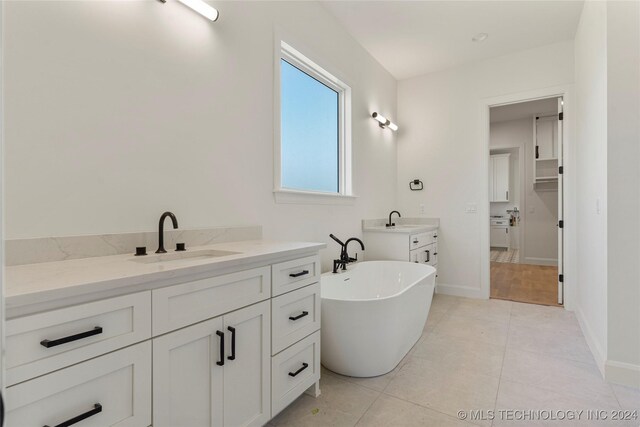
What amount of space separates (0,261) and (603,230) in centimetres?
283

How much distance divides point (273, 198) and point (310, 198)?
45 centimetres

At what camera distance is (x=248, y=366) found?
1378 mm

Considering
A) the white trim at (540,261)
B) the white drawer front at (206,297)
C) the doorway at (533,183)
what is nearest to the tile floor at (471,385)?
the white drawer front at (206,297)

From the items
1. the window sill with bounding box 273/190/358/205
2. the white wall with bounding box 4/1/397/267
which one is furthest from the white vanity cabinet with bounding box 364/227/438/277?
the white wall with bounding box 4/1/397/267

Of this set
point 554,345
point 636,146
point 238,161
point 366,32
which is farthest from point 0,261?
point 366,32

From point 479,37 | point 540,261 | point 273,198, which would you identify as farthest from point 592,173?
point 540,261

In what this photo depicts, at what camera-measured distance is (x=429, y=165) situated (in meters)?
4.18

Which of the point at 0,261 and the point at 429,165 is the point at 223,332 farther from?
the point at 429,165

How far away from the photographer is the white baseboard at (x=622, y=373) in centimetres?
194

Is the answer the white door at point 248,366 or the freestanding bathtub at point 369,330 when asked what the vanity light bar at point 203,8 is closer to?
the white door at point 248,366

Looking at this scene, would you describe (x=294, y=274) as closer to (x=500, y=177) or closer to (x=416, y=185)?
(x=416, y=185)

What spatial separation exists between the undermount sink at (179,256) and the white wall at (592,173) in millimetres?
2380

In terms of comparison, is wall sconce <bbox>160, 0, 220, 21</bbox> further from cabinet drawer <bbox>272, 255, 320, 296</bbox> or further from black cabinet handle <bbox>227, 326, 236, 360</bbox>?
black cabinet handle <bbox>227, 326, 236, 360</bbox>

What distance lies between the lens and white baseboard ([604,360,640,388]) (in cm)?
194
